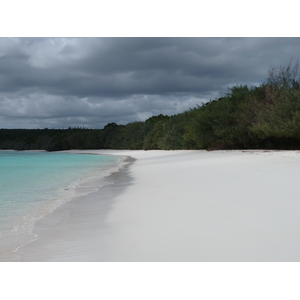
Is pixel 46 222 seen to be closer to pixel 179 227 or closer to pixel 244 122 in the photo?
pixel 179 227

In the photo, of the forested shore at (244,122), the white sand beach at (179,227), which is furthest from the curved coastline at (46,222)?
the forested shore at (244,122)

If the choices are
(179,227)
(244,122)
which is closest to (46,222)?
(179,227)

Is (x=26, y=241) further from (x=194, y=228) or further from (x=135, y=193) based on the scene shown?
(x=135, y=193)

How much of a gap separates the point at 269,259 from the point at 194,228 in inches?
53.6

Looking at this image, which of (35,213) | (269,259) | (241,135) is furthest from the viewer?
(241,135)

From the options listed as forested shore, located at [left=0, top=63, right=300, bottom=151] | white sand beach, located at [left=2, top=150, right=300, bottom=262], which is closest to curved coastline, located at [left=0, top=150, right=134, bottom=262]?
white sand beach, located at [left=2, top=150, right=300, bottom=262]

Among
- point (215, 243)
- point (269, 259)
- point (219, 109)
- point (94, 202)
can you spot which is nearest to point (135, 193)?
point (94, 202)

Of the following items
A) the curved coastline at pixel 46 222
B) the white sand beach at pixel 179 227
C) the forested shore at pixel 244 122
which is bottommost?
the curved coastline at pixel 46 222

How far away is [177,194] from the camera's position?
7.38 metres

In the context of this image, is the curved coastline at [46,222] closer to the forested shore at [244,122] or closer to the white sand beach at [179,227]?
the white sand beach at [179,227]

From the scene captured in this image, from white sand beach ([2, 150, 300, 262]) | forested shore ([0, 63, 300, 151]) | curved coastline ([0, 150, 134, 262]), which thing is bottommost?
curved coastline ([0, 150, 134, 262])

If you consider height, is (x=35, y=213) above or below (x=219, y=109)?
below

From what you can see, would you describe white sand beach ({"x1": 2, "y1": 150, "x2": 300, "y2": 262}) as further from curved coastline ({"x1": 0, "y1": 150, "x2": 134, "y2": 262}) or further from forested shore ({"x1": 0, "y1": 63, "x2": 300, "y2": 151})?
forested shore ({"x1": 0, "y1": 63, "x2": 300, "y2": 151})

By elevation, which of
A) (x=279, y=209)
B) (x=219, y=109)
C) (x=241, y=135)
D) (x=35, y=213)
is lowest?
(x=35, y=213)
